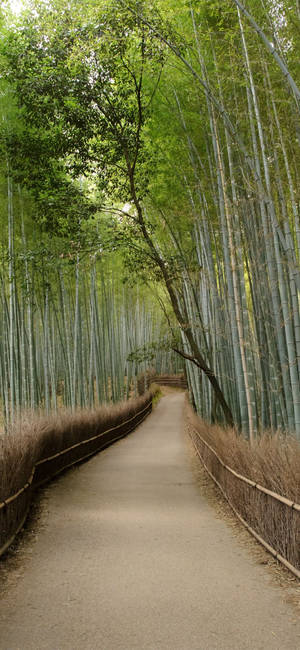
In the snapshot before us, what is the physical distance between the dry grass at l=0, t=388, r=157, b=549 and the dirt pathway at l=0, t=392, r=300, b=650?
0.30 metres

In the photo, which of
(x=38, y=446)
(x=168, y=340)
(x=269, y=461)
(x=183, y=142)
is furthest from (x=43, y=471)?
Result: (x=183, y=142)

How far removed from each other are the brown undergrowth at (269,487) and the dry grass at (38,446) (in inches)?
71.0

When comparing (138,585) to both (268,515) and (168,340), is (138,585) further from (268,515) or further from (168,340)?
(168,340)

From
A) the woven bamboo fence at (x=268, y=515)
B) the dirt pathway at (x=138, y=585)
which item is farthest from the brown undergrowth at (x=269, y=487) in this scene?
the dirt pathway at (x=138, y=585)

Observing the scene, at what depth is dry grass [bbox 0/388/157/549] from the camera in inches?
165

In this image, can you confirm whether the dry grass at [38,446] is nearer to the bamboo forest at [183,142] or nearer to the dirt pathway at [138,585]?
the dirt pathway at [138,585]

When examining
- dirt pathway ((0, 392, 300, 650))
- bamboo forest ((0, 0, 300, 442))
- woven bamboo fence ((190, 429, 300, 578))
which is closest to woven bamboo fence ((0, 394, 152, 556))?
dirt pathway ((0, 392, 300, 650))

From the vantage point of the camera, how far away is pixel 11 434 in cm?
558

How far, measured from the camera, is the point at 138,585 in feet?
10.9

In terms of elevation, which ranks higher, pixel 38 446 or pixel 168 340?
pixel 168 340

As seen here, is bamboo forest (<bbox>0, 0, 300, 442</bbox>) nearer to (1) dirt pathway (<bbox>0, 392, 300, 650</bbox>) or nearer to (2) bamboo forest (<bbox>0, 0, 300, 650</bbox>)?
(2) bamboo forest (<bbox>0, 0, 300, 650</bbox>)

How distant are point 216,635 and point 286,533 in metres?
1.16

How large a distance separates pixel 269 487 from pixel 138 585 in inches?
48.5

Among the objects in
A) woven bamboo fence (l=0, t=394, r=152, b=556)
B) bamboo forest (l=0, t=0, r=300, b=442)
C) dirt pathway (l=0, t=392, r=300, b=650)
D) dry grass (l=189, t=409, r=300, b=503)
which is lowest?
dirt pathway (l=0, t=392, r=300, b=650)
